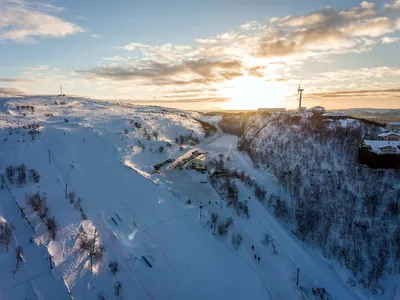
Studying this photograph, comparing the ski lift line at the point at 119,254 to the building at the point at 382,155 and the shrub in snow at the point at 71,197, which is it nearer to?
the shrub in snow at the point at 71,197

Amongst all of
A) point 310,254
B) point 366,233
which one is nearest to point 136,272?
point 310,254

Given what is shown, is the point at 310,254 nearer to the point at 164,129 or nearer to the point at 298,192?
the point at 298,192

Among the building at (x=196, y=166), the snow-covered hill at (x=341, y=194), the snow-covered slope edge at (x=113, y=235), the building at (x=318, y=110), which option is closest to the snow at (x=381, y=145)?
the snow-covered hill at (x=341, y=194)

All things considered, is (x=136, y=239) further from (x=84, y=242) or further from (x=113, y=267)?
(x=84, y=242)

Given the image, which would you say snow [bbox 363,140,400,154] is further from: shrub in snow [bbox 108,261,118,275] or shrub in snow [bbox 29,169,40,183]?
shrub in snow [bbox 29,169,40,183]

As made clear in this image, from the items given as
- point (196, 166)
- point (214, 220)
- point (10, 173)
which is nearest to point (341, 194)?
point (214, 220)
